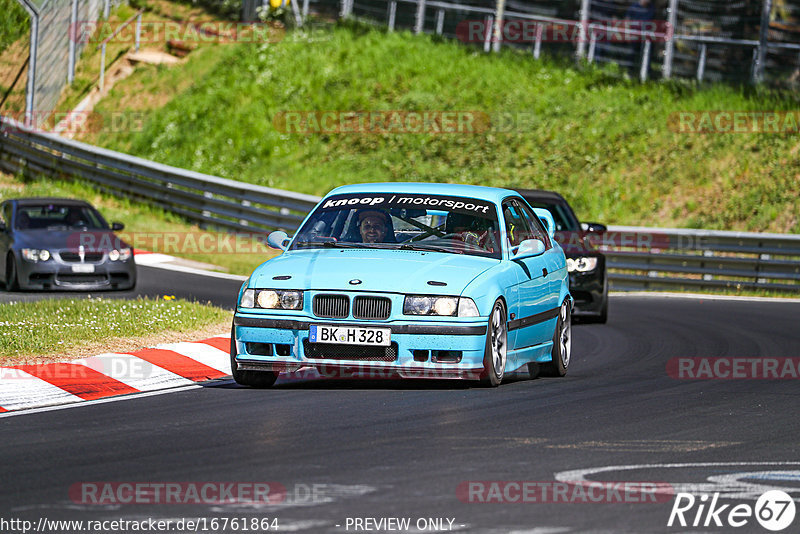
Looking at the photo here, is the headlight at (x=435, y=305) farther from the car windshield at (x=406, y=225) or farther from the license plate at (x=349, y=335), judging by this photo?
the car windshield at (x=406, y=225)

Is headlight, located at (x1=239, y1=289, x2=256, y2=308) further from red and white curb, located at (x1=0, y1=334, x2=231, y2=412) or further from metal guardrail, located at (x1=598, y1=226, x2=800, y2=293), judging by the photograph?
metal guardrail, located at (x1=598, y1=226, x2=800, y2=293)

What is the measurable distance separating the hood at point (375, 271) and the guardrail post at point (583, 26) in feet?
76.1

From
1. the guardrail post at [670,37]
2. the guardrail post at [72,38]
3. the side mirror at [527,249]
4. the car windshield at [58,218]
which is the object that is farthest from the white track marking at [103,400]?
the guardrail post at [72,38]

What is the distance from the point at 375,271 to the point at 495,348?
3.49ft

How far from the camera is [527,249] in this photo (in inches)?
419

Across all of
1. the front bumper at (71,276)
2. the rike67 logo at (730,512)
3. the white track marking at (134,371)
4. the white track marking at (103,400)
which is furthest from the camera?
the front bumper at (71,276)

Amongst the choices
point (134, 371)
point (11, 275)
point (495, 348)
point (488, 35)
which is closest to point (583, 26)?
point (488, 35)

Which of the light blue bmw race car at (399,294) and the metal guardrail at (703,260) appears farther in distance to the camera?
the metal guardrail at (703,260)

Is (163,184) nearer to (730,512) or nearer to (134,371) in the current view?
(134,371)

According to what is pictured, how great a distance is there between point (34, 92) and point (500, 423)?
29995mm

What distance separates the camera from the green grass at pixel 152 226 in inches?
949

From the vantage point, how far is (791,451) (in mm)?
7793

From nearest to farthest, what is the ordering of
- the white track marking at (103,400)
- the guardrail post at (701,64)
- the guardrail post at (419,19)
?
the white track marking at (103,400), the guardrail post at (701,64), the guardrail post at (419,19)
